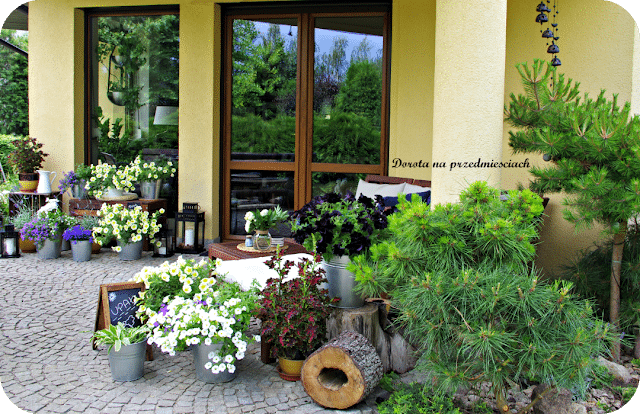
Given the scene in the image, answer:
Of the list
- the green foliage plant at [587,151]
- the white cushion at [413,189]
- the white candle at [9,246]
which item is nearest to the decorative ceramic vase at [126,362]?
the green foliage plant at [587,151]

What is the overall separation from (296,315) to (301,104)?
4206mm

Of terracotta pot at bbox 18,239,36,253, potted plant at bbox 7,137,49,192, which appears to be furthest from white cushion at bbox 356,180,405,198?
potted plant at bbox 7,137,49,192

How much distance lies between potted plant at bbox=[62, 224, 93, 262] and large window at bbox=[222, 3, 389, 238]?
5.83ft

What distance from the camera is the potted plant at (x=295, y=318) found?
321cm

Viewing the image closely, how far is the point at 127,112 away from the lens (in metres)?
7.54

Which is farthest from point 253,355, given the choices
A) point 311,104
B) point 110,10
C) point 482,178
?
point 110,10

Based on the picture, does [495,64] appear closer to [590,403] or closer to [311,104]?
[590,403]

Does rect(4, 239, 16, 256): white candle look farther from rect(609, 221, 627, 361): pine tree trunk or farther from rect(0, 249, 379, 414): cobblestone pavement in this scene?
rect(609, 221, 627, 361): pine tree trunk

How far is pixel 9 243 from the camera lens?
21.2 ft

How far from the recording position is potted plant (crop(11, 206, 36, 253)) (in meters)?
6.63

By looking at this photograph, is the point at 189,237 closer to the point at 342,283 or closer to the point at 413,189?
the point at 413,189

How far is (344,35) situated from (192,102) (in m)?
2.15

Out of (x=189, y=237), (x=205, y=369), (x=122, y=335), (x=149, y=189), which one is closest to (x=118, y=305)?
(x=122, y=335)

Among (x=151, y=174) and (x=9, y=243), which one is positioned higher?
(x=151, y=174)
